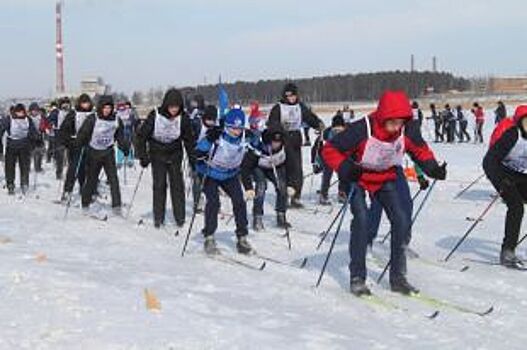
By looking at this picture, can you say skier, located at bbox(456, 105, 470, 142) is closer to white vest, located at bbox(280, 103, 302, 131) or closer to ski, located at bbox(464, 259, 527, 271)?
white vest, located at bbox(280, 103, 302, 131)

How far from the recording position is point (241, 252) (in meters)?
9.64

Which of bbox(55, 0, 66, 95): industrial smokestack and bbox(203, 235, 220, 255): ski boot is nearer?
bbox(203, 235, 220, 255): ski boot

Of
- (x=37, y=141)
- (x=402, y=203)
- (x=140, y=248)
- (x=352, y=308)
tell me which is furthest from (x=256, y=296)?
(x=37, y=141)

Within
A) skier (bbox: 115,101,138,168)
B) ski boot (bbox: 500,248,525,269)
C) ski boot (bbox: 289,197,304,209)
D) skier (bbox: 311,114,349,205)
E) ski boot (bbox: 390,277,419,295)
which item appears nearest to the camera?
ski boot (bbox: 390,277,419,295)

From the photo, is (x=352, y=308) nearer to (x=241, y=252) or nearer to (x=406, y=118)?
(x=406, y=118)

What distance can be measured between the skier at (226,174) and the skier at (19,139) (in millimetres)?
7987

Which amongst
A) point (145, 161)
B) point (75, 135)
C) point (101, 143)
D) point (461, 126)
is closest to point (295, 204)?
point (101, 143)

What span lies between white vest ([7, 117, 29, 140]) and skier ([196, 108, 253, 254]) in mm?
7975

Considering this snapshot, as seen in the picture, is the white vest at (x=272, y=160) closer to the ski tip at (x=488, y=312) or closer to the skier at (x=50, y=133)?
the ski tip at (x=488, y=312)

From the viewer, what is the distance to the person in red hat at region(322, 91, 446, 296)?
718cm

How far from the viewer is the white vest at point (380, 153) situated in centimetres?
732

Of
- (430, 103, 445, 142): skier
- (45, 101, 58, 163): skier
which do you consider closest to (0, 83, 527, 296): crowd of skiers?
(45, 101, 58, 163): skier

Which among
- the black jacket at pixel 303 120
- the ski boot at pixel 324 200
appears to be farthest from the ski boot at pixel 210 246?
the ski boot at pixel 324 200

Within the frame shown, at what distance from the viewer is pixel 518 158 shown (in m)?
9.23
